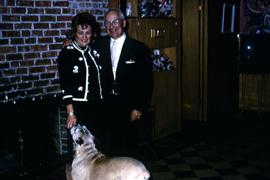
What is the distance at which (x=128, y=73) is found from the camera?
3986 mm

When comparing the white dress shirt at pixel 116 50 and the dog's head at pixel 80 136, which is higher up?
the white dress shirt at pixel 116 50

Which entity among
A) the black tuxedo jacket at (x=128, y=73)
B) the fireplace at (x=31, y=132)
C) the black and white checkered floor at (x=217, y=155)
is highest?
the black tuxedo jacket at (x=128, y=73)

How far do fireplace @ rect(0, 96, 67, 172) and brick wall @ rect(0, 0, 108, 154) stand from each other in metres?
0.02

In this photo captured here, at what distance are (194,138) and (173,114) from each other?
19.3 inches

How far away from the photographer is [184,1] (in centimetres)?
682

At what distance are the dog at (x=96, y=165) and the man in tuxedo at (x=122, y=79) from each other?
655 mm

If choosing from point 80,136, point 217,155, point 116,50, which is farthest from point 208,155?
point 80,136

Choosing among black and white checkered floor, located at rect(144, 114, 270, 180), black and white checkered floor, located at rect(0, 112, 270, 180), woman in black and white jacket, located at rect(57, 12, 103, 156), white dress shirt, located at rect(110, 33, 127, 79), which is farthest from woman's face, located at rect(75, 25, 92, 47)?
black and white checkered floor, located at rect(144, 114, 270, 180)

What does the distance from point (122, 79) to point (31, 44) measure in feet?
3.25

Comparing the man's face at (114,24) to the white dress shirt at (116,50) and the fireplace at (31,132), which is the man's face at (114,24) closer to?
the white dress shirt at (116,50)

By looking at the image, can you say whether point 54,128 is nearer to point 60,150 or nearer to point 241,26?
point 60,150

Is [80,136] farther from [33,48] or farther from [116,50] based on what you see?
[33,48]

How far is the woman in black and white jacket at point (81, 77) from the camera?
3490 mm

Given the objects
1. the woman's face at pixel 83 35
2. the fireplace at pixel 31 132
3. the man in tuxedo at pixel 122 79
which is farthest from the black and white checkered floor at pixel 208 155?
the woman's face at pixel 83 35
